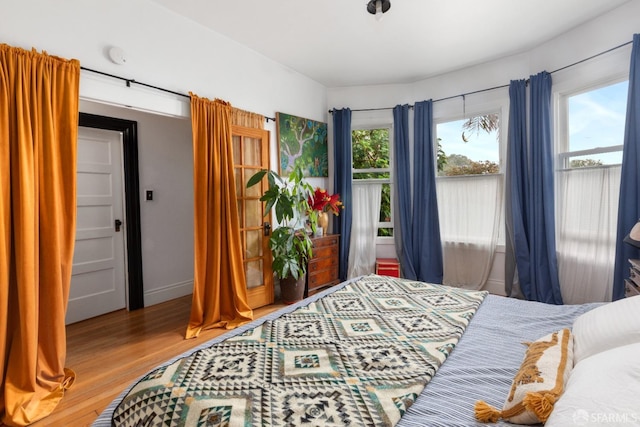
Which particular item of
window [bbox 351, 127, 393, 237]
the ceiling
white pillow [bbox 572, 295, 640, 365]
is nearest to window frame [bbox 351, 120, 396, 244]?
window [bbox 351, 127, 393, 237]

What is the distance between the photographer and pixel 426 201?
387 cm

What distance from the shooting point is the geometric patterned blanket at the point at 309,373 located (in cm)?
90

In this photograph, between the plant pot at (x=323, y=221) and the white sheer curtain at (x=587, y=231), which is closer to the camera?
the white sheer curtain at (x=587, y=231)

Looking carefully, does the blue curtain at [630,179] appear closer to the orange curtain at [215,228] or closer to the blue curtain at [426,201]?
the blue curtain at [426,201]

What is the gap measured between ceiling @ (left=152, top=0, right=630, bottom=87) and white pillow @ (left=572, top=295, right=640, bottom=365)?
7.69 feet

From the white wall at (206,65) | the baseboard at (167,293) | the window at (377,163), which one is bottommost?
the baseboard at (167,293)

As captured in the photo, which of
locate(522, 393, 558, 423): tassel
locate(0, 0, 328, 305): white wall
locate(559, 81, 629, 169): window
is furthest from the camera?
locate(559, 81, 629, 169): window

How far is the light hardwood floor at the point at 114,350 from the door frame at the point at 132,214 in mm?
223

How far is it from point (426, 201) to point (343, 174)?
111 cm

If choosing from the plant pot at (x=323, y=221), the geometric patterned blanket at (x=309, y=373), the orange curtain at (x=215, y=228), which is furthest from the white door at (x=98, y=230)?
the geometric patterned blanket at (x=309, y=373)

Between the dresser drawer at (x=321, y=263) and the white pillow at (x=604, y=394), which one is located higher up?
the white pillow at (x=604, y=394)

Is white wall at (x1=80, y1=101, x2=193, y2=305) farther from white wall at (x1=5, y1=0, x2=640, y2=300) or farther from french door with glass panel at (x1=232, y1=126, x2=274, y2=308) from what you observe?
french door with glass panel at (x1=232, y1=126, x2=274, y2=308)

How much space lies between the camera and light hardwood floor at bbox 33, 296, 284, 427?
1.85m

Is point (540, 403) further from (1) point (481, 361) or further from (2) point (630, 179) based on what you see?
(2) point (630, 179)
